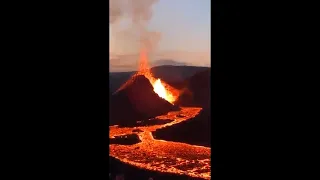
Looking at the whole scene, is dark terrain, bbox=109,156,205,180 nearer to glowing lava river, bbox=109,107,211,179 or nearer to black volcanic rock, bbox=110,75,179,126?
glowing lava river, bbox=109,107,211,179

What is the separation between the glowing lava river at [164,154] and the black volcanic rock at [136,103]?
0.40 ft

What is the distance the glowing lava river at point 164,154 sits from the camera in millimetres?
2139

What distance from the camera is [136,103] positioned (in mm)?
2508

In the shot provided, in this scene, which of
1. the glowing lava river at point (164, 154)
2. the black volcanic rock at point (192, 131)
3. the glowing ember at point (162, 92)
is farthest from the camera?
the glowing ember at point (162, 92)

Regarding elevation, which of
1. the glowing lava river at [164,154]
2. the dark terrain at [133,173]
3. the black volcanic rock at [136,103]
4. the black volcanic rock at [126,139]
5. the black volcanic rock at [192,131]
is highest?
the black volcanic rock at [136,103]

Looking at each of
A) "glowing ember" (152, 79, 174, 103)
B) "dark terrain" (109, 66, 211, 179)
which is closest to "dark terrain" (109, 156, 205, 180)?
"dark terrain" (109, 66, 211, 179)

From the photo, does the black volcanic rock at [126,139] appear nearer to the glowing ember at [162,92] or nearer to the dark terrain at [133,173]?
the dark terrain at [133,173]

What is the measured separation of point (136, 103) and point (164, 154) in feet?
1.83

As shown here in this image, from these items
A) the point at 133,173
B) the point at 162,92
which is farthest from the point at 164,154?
the point at 162,92

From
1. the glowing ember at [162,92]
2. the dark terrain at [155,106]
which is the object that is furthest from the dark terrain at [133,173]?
the glowing ember at [162,92]

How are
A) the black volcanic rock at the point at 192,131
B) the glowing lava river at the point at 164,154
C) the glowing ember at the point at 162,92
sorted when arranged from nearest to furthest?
1. the glowing lava river at the point at 164,154
2. the black volcanic rock at the point at 192,131
3. the glowing ember at the point at 162,92
